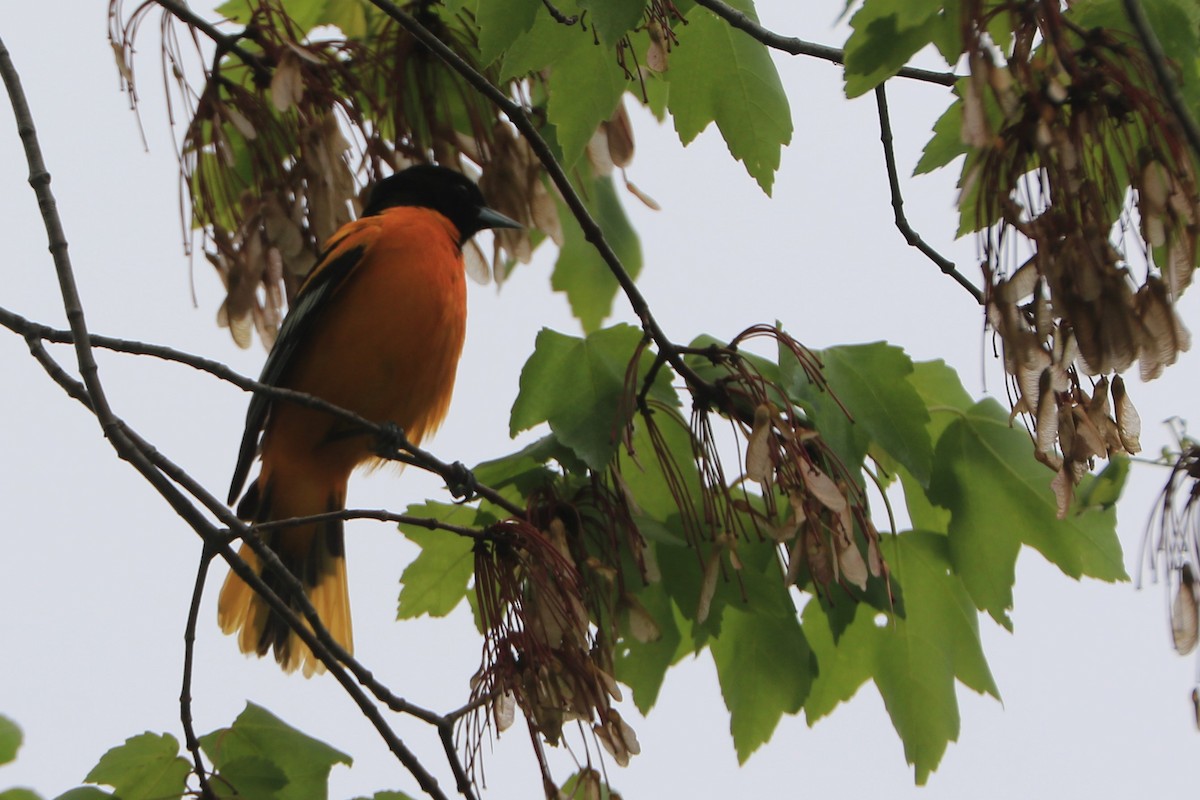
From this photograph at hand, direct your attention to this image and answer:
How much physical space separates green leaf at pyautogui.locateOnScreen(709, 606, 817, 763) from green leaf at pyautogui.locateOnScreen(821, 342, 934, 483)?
0.42 m

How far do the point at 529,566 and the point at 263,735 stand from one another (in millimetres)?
555

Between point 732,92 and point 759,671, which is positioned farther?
point 759,671

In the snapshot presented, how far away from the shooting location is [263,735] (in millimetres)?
2334

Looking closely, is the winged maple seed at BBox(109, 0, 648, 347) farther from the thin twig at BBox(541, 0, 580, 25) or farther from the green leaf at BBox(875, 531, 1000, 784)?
the green leaf at BBox(875, 531, 1000, 784)

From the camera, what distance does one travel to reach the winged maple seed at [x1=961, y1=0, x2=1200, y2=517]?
1.69 m

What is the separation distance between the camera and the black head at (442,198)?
3.70 meters

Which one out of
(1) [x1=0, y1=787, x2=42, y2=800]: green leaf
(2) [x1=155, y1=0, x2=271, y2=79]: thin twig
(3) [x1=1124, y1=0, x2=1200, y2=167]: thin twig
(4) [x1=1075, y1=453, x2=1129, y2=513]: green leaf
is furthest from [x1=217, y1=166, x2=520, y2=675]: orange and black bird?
(3) [x1=1124, y1=0, x2=1200, y2=167]: thin twig

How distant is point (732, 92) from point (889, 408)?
25.6 inches

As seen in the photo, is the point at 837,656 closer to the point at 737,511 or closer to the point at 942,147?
the point at 737,511

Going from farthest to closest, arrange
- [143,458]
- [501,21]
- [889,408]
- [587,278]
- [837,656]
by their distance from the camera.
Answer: [587,278] < [837,656] < [889,408] < [143,458] < [501,21]

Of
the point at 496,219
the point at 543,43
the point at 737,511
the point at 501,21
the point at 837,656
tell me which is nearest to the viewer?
the point at 501,21

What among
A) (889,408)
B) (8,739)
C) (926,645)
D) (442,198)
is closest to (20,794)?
(8,739)

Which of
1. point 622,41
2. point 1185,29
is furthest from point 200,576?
point 1185,29

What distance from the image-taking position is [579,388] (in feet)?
8.16
